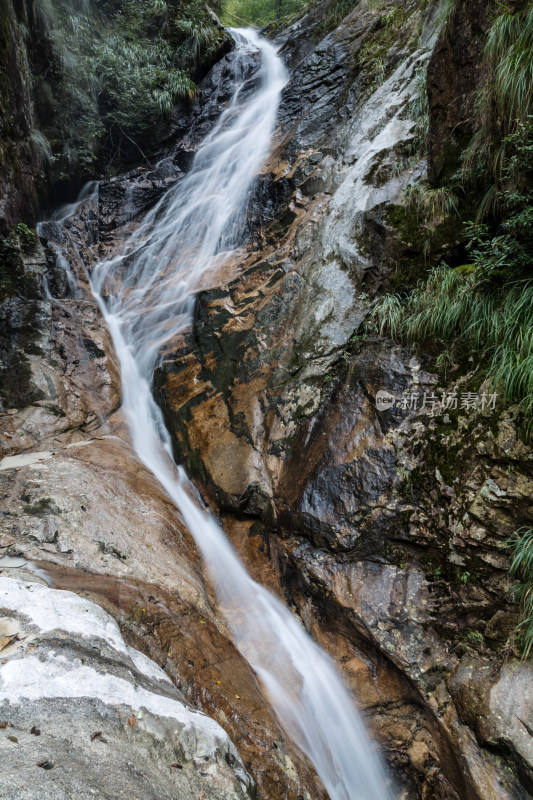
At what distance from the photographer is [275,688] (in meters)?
3.91

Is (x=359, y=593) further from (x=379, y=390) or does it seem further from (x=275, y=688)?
(x=379, y=390)

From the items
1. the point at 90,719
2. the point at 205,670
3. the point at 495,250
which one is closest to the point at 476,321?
the point at 495,250

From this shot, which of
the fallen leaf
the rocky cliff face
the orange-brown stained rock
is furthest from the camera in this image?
the fallen leaf

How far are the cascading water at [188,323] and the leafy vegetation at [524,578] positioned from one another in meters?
1.76

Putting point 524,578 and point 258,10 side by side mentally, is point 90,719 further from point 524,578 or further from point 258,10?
point 258,10

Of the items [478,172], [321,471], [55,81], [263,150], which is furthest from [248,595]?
[55,81]

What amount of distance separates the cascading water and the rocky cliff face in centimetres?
24

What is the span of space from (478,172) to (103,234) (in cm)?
889

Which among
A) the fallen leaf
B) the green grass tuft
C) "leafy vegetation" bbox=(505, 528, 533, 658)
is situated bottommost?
the fallen leaf

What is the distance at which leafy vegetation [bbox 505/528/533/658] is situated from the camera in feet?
10.3

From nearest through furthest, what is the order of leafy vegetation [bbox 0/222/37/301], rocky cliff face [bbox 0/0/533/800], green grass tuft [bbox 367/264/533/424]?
rocky cliff face [bbox 0/0/533/800]
green grass tuft [bbox 367/264/533/424]
leafy vegetation [bbox 0/222/37/301]

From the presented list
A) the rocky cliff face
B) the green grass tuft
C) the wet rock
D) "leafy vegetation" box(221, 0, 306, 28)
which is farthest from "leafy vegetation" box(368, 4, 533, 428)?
"leafy vegetation" box(221, 0, 306, 28)

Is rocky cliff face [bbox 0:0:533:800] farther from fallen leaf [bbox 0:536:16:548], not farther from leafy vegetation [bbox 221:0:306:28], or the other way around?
leafy vegetation [bbox 221:0:306:28]

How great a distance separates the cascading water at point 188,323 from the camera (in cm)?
379
